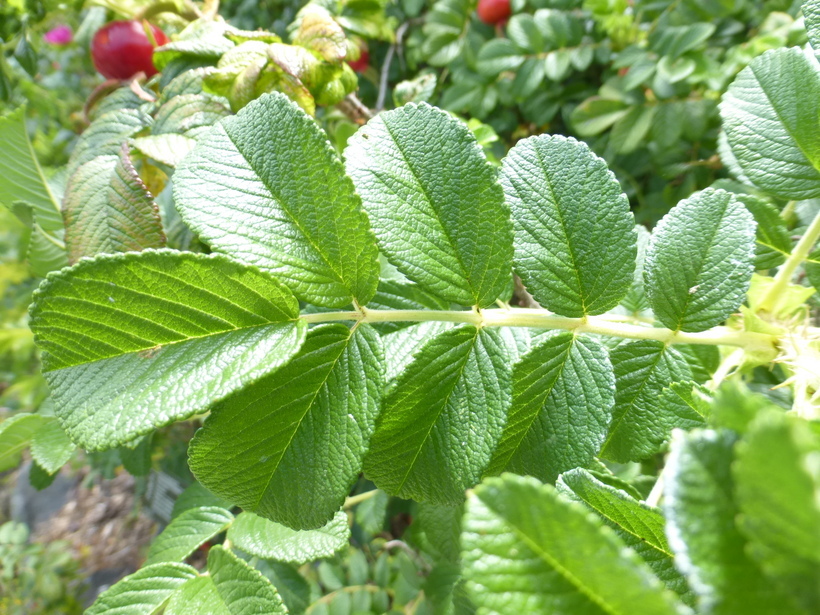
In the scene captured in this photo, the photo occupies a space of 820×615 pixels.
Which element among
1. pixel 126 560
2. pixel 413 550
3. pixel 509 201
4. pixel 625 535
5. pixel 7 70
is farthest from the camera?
pixel 126 560

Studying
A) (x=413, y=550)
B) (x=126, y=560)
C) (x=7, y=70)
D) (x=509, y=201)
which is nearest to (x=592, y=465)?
(x=509, y=201)

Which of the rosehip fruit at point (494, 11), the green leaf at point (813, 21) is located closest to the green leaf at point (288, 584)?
the green leaf at point (813, 21)

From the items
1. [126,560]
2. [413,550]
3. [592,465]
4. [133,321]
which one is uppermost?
A: [133,321]

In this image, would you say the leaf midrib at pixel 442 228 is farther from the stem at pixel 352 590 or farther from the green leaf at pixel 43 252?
the stem at pixel 352 590

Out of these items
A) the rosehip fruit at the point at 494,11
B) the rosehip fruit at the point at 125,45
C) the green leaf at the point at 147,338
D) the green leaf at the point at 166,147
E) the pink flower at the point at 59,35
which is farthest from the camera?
the pink flower at the point at 59,35

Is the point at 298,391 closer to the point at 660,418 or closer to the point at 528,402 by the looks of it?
the point at 528,402

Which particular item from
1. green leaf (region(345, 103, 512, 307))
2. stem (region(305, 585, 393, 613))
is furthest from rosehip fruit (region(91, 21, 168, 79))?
stem (region(305, 585, 393, 613))
